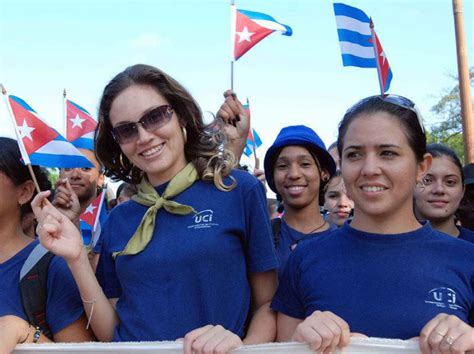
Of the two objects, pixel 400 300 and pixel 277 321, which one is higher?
pixel 400 300

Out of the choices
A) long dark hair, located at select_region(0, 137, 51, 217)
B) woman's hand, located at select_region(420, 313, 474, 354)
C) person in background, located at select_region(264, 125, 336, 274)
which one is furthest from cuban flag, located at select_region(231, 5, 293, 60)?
woman's hand, located at select_region(420, 313, 474, 354)

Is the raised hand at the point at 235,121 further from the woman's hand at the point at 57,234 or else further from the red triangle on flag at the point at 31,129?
the woman's hand at the point at 57,234

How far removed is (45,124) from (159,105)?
2.40 feet

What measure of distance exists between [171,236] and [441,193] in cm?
231

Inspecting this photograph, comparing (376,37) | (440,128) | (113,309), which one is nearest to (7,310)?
(113,309)

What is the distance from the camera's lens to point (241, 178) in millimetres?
2762

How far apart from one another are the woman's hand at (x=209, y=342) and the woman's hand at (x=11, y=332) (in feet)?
2.44

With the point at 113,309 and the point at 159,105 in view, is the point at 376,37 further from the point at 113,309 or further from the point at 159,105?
the point at 113,309

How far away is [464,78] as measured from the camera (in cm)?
1184

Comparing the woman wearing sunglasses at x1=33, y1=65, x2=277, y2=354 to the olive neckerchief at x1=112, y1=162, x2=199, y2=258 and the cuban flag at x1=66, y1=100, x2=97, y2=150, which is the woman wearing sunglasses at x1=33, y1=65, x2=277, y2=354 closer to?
the olive neckerchief at x1=112, y1=162, x2=199, y2=258

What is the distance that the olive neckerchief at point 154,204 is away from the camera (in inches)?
104

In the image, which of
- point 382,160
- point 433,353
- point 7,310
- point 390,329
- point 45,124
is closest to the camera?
point 433,353

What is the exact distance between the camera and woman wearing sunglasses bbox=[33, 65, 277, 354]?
2.54m

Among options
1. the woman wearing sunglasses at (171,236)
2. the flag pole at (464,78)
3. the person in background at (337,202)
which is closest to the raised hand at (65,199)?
the woman wearing sunglasses at (171,236)
